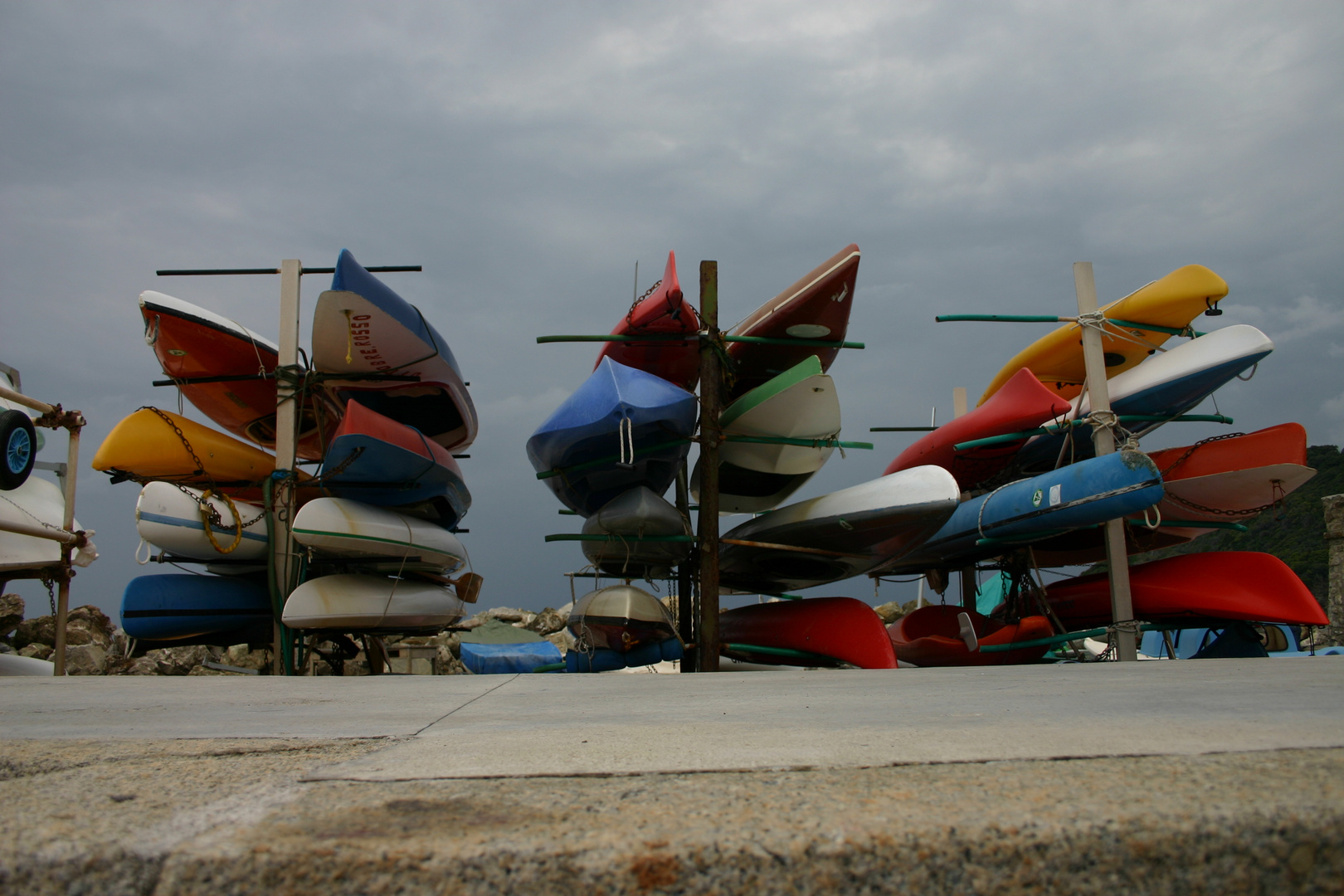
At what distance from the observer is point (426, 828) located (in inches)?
33.8

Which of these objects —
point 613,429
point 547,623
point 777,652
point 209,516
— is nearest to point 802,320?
point 613,429

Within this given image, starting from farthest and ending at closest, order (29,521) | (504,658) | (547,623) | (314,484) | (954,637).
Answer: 1. (547,623)
2. (504,658)
3. (954,637)
4. (314,484)
5. (29,521)

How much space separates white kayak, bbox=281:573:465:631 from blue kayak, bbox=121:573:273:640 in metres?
0.85

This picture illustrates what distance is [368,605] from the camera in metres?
7.45

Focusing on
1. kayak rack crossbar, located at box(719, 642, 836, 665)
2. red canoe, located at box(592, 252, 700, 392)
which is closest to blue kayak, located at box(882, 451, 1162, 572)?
kayak rack crossbar, located at box(719, 642, 836, 665)

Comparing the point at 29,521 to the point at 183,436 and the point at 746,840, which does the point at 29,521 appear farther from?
the point at 746,840

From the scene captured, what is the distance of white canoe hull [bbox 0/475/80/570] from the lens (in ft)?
21.2

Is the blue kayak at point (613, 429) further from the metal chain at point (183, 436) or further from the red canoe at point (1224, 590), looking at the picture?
the red canoe at point (1224, 590)

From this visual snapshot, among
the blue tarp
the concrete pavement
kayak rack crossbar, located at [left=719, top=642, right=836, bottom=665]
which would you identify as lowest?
the blue tarp

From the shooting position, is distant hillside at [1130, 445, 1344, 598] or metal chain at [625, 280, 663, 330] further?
distant hillside at [1130, 445, 1344, 598]

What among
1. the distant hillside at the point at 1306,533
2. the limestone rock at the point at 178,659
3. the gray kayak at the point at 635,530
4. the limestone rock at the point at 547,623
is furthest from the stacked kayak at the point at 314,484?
the distant hillside at the point at 1306,533

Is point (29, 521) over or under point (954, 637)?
over

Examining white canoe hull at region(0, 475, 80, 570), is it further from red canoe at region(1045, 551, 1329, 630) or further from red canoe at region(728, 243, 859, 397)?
red canoe at region(1045, 551, 1329, 630)

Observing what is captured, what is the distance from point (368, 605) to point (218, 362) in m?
3.03
